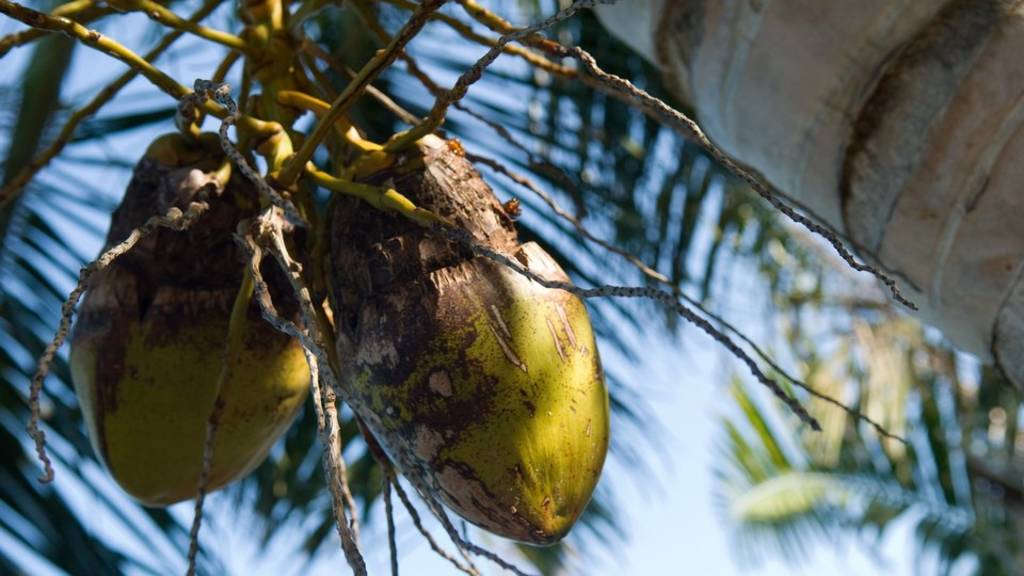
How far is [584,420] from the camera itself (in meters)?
0.92

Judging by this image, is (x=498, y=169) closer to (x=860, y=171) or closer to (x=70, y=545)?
(x=860, y=171)

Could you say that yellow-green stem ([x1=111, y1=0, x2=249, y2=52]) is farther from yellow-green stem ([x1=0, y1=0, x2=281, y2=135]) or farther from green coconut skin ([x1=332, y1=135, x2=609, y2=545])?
green coconut skin ([x1=332, y1=135, x2=609, y2=545])

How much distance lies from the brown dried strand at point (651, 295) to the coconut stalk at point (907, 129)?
0.26 metres

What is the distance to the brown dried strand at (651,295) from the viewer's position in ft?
2.65

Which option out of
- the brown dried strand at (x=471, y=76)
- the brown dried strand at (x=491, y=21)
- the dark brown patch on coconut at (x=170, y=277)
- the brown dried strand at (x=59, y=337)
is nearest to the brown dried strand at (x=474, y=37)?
the brown dried strand at (x=491, y=21)

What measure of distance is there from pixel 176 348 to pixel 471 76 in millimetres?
411

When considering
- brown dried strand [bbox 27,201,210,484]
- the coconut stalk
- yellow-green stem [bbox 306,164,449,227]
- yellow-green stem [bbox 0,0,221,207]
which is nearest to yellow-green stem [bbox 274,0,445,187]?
yellow-green stem [bbox 306,164,449,227]

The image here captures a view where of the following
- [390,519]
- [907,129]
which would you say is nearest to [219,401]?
[390,519]

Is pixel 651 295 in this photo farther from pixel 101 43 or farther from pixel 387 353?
pixel 101 43

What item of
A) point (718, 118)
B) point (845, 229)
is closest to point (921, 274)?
point (845, 229)

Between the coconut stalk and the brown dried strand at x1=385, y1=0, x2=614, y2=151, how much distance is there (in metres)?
0.31

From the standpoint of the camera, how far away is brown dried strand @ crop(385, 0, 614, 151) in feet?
2.64

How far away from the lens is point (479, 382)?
2.94 ft

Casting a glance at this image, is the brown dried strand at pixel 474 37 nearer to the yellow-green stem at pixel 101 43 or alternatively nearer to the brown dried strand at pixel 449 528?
the yellow-green stem at pixel 101 43
